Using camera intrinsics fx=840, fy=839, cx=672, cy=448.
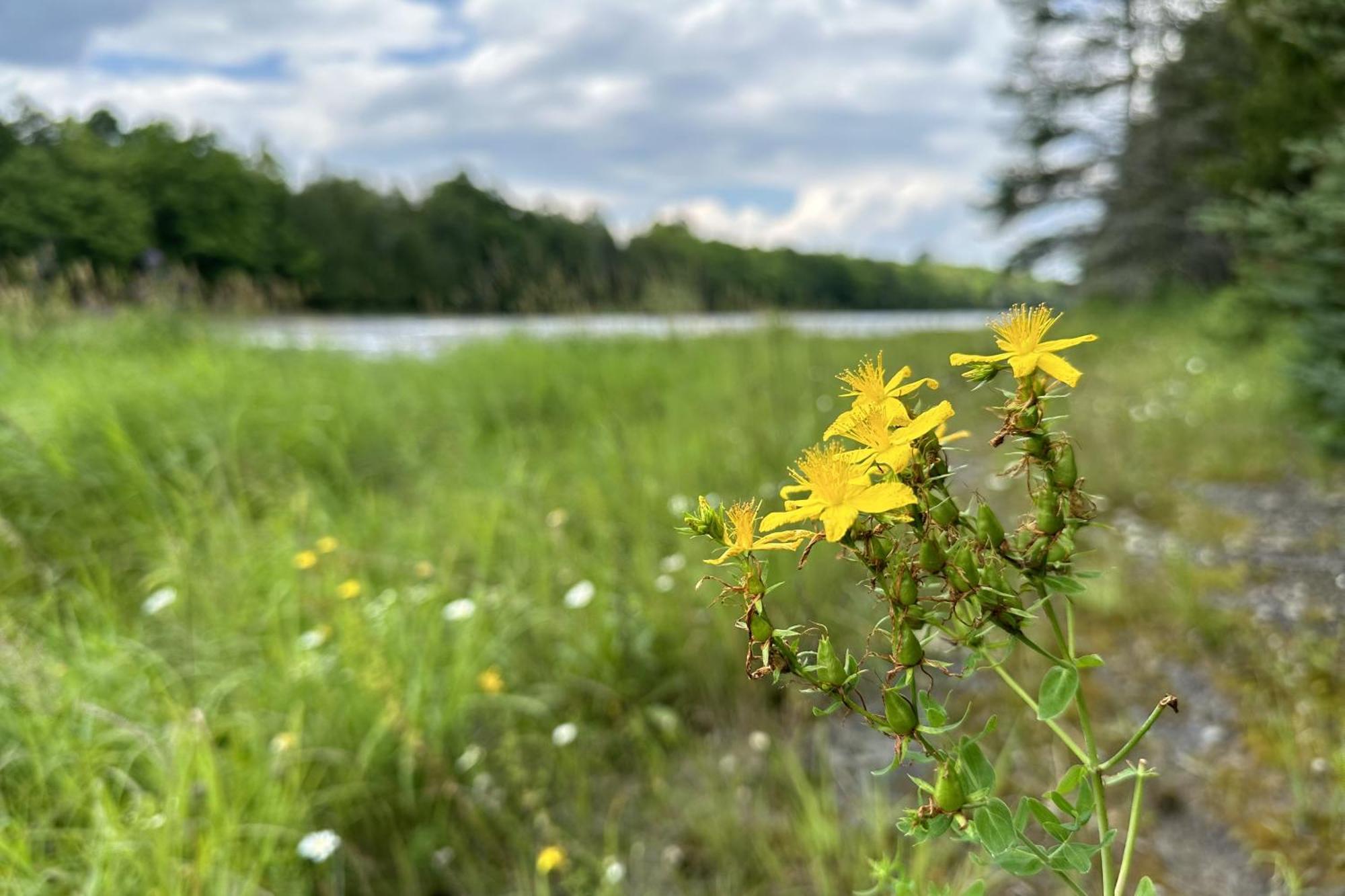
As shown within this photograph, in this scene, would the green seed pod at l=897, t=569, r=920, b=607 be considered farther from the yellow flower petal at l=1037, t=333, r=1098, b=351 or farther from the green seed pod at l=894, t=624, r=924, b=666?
the yellow flower petal at l=1037, t=333, r=1098, b=351

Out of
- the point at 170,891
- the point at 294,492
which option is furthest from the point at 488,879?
the point at 294,492

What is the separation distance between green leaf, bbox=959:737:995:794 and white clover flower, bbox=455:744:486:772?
4.95 ft

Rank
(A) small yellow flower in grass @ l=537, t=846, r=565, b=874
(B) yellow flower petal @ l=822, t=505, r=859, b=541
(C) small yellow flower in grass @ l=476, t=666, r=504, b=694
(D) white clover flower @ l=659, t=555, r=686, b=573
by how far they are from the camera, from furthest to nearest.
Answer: (D) white clover flower @ l=659, t=555, r=686, b=573 < (C) small yellow flower in grass @ l=476, t=666, r=504, b=694 < (A) small yellow flower in grass @ l=537, t=846, r=565, b=874 < (B) yellow flower petal @ l=822, t=505, r=859, b=541

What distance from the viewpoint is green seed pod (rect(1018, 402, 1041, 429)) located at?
0.54 m

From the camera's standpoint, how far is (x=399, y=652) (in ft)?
7.04

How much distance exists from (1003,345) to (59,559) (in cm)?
352

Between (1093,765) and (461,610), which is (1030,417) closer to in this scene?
(1093,765)

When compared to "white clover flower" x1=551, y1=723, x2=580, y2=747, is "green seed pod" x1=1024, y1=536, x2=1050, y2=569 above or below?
above

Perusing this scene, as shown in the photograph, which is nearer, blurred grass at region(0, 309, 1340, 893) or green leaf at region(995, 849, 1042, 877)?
green leaf at region(995, 849, 1042, 877)

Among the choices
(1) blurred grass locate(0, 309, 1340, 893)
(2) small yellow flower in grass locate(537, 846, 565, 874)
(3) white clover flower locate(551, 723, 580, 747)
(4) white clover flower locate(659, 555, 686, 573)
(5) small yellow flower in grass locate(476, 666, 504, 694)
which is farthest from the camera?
(4) white clover flower locate(659, 555, 686, 573)

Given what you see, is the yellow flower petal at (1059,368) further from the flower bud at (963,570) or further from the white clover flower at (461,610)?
the white clover flower at (461,610)

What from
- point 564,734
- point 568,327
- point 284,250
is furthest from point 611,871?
point 284,250

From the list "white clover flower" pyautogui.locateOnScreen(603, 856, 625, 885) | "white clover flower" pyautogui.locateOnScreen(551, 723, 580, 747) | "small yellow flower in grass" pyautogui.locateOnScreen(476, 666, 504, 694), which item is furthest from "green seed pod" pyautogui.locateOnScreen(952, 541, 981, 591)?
"small yellow flower in grass" pyautogui.locateOnScreen(476, 666, 504, 694)

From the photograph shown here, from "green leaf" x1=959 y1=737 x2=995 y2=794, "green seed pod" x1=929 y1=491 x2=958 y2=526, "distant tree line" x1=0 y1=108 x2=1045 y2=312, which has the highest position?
"distant tree line" x1=0 y1=108 x2=1045 y2=312
